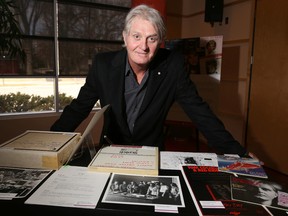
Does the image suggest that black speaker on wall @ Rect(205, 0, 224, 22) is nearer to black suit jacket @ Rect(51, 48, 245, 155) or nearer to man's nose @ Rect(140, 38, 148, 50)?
black suit jacket @ Rect(51, 48, 245, 155)

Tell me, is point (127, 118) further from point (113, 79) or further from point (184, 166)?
point (184, 166)

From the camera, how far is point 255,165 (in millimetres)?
988

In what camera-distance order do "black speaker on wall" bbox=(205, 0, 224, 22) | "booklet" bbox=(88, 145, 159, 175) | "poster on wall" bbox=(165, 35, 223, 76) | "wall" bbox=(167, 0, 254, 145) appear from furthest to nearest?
"black speaker on wall" bbox=(205, 0, 224, 22), "wall" bbox=(167, 0, 254, 145), "poster on wall" bbox=(165, 35, 223, 76), "booklet" bbox=(88, 145, 159, 175)

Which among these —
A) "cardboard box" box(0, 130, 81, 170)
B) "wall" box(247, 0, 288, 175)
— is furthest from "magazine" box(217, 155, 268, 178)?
"wall" box(247, 0, 288, 175)

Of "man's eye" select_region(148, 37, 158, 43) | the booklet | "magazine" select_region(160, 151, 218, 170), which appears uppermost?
"man's eye" select_region(148, 37, 158, 43)

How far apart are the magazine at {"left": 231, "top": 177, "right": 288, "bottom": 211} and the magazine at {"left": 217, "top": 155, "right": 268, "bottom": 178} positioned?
0.05 metres

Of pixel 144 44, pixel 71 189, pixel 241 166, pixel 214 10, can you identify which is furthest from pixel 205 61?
pixel 71 189

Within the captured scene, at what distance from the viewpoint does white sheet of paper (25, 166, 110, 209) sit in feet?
2.22

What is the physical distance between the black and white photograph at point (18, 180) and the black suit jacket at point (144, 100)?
48 centimetres

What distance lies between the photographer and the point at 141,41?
3.94ft

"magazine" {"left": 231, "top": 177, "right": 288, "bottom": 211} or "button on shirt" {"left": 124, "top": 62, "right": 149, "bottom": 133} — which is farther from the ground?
"button on shirt" {"left": 124, "top": 62, "right": 149, "bottom": 133}

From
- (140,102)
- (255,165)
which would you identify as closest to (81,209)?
(255,165)

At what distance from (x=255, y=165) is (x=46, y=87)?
3314mm

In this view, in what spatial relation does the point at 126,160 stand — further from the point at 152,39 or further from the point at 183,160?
the point at 152,39
